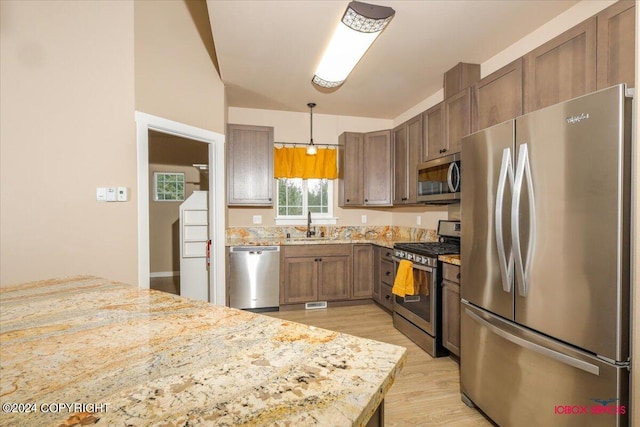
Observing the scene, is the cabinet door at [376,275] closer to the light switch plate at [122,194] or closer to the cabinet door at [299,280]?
the cabinet door at [299,280]

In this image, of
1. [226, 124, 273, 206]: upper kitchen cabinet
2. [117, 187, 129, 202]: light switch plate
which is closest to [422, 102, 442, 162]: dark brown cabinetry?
[226, 124, 273, 206]: upper kitchen cabinet

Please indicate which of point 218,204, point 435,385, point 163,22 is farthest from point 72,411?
point 163,22

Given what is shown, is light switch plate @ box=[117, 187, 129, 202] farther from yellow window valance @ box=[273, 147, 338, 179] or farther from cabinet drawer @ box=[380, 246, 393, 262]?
cabinet drawer @ box=[380, 246, 393, 262]

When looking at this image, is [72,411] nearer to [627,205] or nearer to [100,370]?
[100,370]

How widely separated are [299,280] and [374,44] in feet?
8.76

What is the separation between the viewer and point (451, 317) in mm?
2434

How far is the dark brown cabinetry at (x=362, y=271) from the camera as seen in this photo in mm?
3910

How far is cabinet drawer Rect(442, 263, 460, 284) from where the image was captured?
2.34m

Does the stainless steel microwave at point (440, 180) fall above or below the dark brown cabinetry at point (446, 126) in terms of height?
below

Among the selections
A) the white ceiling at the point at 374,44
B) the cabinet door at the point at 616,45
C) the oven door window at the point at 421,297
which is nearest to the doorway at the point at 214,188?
the white ceiling at the point at 374,44

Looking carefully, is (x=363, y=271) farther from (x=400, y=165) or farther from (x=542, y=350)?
(x=542, y=350)

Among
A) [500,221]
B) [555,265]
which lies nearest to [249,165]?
[500,221]

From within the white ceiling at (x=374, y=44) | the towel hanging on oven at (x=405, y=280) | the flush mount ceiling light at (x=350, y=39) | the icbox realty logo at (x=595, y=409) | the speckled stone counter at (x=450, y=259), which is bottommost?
the icbox realty logo at (x=595, y=409)

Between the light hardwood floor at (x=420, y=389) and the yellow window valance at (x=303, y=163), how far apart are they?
2018mm
